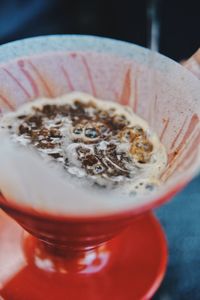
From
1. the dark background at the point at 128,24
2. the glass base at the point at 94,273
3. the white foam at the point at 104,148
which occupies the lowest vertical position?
the glass base at the point at 94,273

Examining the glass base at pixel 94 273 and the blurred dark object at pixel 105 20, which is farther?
the blurred dark object at pixel 105 20

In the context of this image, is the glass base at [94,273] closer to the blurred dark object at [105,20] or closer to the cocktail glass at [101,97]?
the cocktail glass at [101,97]

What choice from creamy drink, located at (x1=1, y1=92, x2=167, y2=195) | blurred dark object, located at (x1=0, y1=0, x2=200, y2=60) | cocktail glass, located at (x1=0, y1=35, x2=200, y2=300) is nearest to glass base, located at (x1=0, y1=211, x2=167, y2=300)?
cocktail glass, located at (x1=0, y1=35, x2=200, y2=300)

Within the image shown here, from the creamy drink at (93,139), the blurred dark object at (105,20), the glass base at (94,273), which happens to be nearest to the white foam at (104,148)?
Answer: the creamy drink at (93,139)

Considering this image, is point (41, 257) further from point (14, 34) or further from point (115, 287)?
point (14, 34)

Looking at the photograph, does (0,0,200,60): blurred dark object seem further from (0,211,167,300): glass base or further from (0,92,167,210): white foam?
(0,211,167,300): glass base

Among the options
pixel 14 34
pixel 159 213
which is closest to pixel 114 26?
pixel 14 34

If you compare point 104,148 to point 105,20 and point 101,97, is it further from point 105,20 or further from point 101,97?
point 105,20
